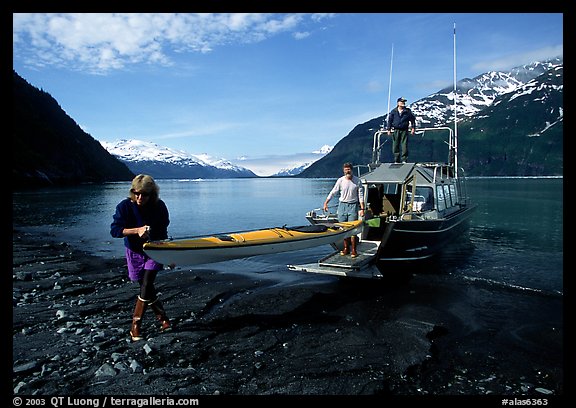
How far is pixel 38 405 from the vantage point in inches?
200

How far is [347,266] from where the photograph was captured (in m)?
11.8

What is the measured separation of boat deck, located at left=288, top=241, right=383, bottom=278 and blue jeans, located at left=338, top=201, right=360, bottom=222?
57.0 inches

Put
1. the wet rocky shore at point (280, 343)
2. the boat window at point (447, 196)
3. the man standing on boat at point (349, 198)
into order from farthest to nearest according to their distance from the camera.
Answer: the boat window at point (447, 196) → the man standing on boat at point (349, 198) → the wet rocky shore at point (280, 343)

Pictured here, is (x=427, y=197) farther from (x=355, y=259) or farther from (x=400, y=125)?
(x=355, y=259)

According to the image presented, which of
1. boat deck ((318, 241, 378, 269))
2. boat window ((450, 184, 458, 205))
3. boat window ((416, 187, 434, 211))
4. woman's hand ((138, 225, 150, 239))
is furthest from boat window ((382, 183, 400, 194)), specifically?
woman's hand ((138, 225, 150, 239))

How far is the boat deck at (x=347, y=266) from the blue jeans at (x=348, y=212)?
1447 millimetres

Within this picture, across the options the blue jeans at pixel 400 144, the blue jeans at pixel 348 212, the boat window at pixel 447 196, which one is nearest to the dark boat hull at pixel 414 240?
the boat window at pixel 447 196

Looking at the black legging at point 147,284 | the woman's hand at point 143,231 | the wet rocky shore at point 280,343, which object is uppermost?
the woman's hand at point 143,231

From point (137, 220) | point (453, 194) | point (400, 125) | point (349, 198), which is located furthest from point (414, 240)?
point (137, 220)

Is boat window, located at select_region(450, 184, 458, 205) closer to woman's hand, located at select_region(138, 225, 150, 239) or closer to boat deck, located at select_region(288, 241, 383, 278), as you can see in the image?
boat deck, located at select_region(288, 241, 383, 278)

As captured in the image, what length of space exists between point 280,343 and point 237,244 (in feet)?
8.13

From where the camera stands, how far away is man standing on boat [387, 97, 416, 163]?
17.2 m

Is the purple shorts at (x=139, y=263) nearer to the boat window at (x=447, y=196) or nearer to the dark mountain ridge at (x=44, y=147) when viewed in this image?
the boat window at (x=447, y=196)

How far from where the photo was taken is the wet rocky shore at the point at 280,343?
590cm
